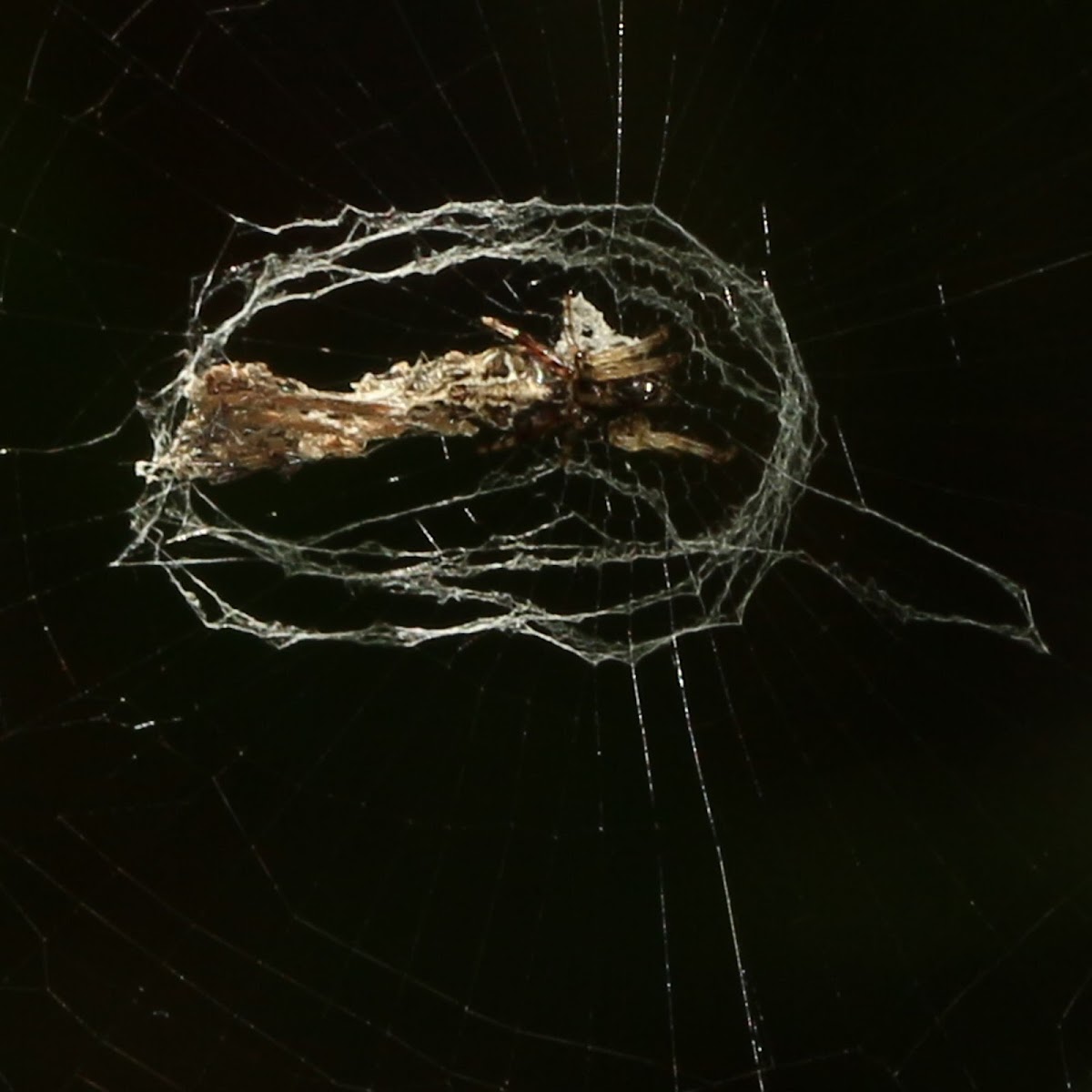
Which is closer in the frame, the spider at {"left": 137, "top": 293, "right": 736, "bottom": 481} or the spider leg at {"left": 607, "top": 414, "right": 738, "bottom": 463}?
the spider at {"left": 137, "top": 293, "right": 736, "bottom": 481}

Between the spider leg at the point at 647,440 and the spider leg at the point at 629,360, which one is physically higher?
the spider leg at the point at 629,360

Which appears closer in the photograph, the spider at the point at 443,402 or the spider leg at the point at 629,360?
the spider at the point at 443,402

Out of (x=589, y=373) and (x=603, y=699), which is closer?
(x=589, y=373)

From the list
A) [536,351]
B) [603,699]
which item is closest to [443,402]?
[536,351]

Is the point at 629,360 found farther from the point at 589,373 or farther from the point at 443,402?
the point at 443,402

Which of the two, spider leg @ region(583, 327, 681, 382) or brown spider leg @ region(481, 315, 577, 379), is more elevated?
brown spider leg @ region(481, 315, 577, 379)
